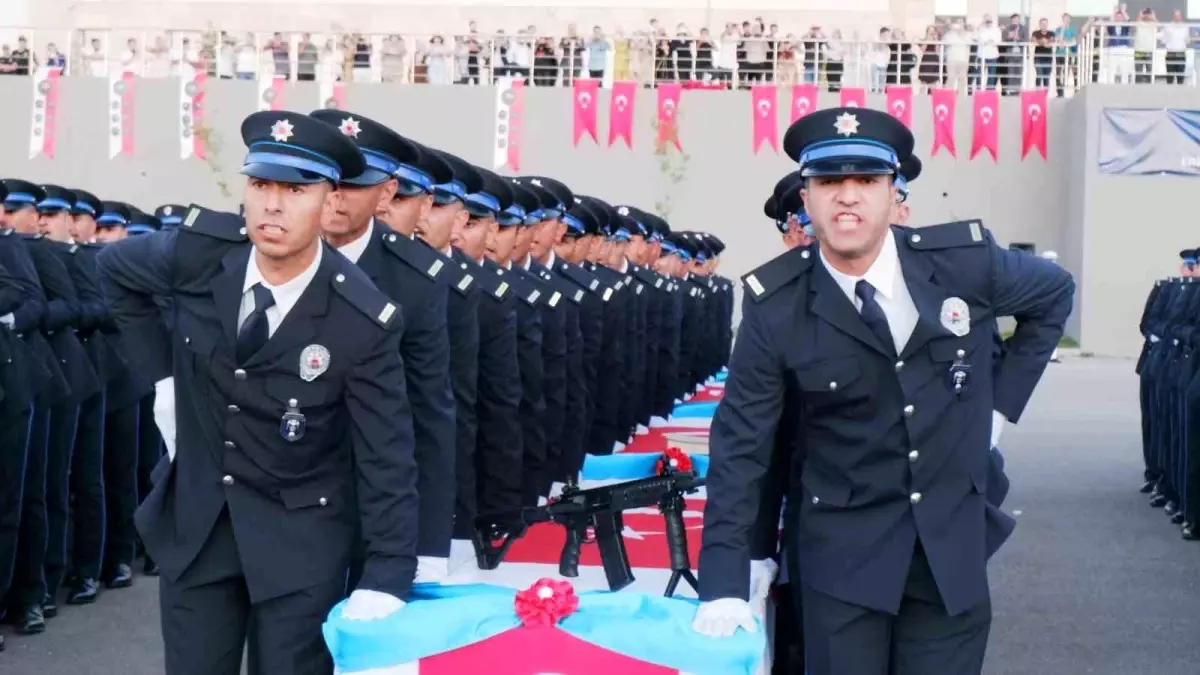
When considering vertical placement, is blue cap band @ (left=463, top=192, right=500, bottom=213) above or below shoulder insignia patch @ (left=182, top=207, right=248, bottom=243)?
above

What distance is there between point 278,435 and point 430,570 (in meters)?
0.74

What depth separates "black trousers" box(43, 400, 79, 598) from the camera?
7137 mm

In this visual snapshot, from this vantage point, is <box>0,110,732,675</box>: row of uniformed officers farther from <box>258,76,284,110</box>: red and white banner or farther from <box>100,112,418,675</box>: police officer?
<box>258,76,284,110</box>: red and white banner


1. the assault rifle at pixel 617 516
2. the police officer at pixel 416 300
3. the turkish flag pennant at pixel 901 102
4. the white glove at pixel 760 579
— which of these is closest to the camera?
the police officer at pixel 416 300

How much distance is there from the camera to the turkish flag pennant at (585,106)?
1169 inches

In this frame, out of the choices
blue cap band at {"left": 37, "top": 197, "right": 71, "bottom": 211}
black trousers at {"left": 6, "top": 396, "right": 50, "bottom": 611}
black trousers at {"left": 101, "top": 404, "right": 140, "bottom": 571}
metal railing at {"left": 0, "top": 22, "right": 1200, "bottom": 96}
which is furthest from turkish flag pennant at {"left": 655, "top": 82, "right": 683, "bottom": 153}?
black trousers at {"left": 6, "top": 396, "right": 50, "bottom": 611}

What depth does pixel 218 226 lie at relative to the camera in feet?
12.3

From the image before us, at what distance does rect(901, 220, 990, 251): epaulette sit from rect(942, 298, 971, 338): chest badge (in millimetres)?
152

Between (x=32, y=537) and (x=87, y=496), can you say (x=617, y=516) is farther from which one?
(x=87, y=496)

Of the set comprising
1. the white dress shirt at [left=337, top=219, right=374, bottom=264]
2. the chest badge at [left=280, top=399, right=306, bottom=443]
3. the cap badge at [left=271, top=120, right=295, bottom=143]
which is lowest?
the chest badge at [left=280, top=399, right=306, bottom=443]

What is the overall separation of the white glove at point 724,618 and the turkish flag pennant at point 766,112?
26369 millimetres

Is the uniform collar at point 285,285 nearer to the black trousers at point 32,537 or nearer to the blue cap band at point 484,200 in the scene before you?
the blue cap band at point 484,200

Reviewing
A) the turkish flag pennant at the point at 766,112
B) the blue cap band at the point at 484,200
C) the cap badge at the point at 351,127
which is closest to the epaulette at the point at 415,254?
the cap badge at the point at 351,127

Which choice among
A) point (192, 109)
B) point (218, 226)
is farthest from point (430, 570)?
point (192, 109)
